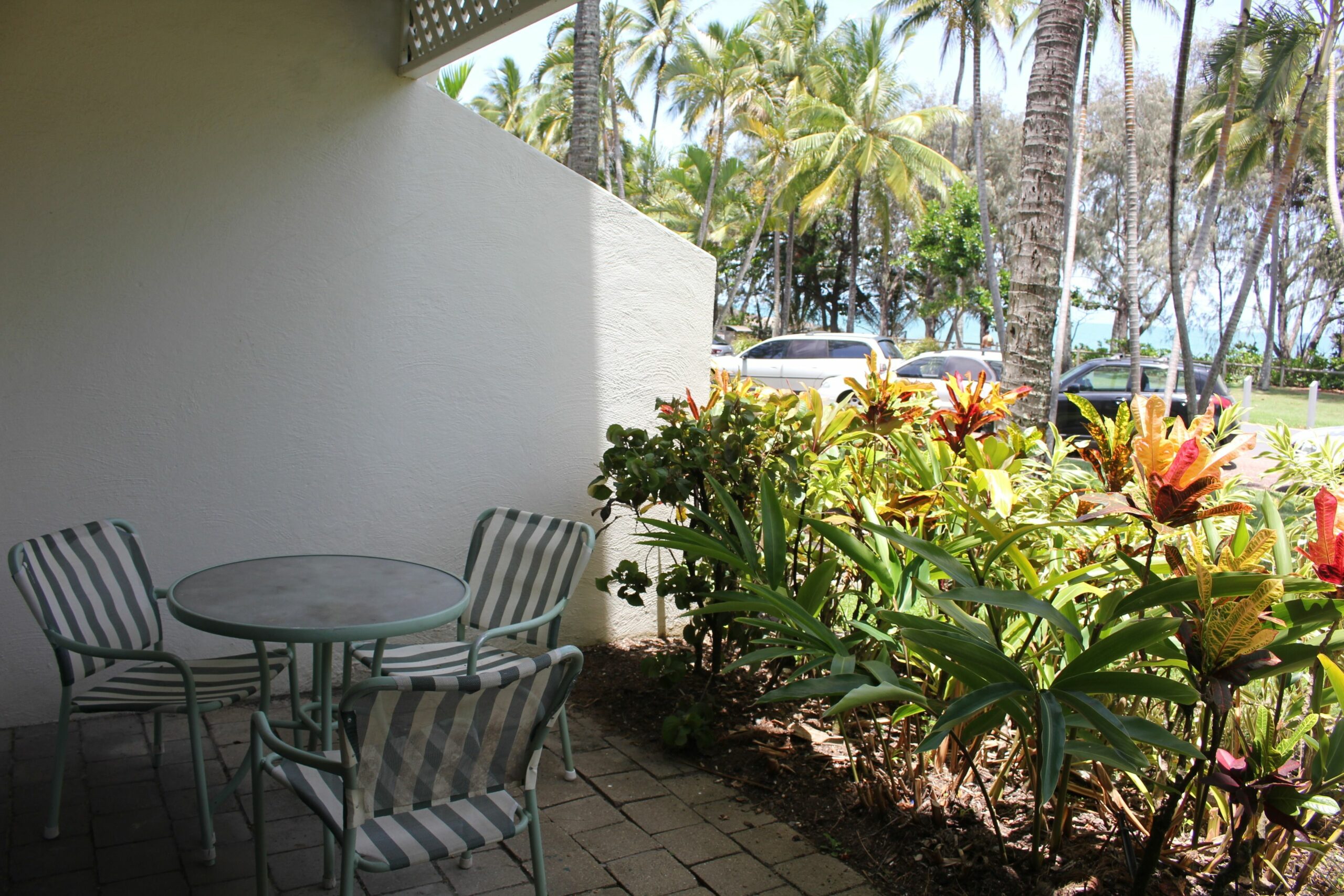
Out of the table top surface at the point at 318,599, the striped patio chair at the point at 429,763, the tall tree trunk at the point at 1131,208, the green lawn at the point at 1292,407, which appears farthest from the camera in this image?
the green lawn at the point at 1292,407

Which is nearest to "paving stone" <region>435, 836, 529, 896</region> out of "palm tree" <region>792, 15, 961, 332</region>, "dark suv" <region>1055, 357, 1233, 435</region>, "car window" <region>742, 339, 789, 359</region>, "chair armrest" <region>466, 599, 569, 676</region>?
"chair armrest" <region>466, 599, 569, 676</region>

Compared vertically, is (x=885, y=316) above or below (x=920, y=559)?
above

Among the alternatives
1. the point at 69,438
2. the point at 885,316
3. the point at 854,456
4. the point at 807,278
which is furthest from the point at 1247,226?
the point at 69,438

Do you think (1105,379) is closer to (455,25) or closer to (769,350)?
(769,350)

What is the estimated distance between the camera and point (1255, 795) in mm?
1950

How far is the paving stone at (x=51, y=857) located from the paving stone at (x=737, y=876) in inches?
65.7

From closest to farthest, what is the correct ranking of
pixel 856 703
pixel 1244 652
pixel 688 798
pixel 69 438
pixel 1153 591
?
pixel 1244 652 → pixel 1153 591 → pixel 856 703 → pixel 688 798 → pixel 69 438

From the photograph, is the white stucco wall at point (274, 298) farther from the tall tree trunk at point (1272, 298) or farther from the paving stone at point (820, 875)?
the tall tree trunk at point (1272, 298)

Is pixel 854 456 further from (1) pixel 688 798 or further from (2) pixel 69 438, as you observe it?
(2) pixel 69 438

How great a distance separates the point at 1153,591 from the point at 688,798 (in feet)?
5.34

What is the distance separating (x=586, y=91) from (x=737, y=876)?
32.6 feet

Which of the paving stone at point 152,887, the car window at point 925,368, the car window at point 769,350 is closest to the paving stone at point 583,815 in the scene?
the paving stone at point 152,887

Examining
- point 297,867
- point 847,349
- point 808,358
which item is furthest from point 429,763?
point 808,358

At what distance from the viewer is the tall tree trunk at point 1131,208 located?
458 inches
